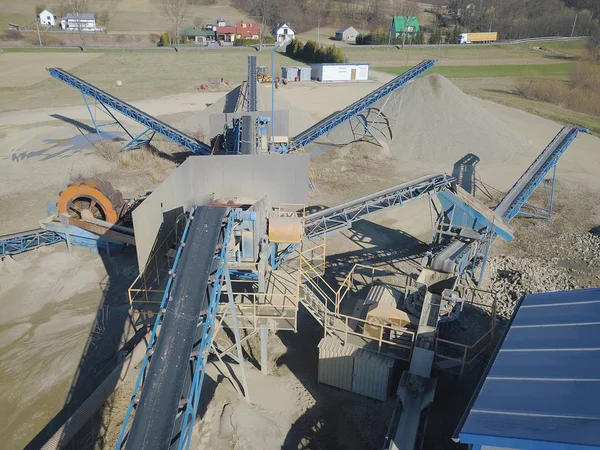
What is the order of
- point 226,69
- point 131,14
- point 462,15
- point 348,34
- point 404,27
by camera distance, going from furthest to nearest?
1. point 131,14
2. point 462,15
3. point 348,34
4. point 404,27
5. point 226,69

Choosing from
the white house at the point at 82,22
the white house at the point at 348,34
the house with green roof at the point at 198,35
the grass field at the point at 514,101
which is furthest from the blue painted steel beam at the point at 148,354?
the white house at the point at 82,22

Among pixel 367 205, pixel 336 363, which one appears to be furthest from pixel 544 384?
pixel 367 205

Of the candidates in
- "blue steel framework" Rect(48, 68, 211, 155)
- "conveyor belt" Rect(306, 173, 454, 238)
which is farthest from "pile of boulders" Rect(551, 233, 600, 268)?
"blue steel framework" Rect(48, 68, 211, 155)

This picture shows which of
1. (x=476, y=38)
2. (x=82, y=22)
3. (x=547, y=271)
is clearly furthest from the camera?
(x=82, y=22)

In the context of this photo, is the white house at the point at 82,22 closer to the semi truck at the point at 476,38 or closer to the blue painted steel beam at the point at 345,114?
the semi truck at the point at 476,38

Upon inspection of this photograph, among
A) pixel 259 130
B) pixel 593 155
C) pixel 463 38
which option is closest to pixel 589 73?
pixel 593 155

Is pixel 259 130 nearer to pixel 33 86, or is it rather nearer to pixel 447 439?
pixel 447 439

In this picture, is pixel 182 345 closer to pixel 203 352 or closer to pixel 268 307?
pixel 203 352

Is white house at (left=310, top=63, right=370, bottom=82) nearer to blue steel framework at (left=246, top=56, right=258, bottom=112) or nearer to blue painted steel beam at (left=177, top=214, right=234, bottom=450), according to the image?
blue steel framework at (left=246, top=56, right=258, bottom=112)
